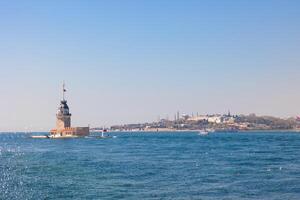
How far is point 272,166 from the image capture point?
7050 cm

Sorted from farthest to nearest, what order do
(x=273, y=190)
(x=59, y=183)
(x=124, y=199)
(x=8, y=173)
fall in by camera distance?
1. (x=8, y=173)
2. (x=59, y=183)
3. (x=273, y=190)
4. (x=124, y=199)

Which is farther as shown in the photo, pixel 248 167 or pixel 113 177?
pixel 248 167

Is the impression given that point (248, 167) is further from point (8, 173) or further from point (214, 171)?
point (8, 173)

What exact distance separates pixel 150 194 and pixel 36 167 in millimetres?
31371

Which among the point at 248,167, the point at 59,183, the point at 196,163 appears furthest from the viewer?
the point at 196,163

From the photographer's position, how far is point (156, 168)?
68.5 meters

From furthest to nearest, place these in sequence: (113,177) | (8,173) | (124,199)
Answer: (8,173), (113,177), (124,199)

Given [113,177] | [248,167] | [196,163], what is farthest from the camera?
[196,163]

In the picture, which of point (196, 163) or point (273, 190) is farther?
point (196, 163)

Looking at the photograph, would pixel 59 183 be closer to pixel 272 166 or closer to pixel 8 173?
pixel 8 173

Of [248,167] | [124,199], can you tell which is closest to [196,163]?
[248,167]

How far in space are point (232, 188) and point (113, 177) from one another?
15663 millimetres

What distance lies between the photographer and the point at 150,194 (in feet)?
151

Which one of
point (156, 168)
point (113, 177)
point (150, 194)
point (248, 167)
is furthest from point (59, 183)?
point (248, 167)
